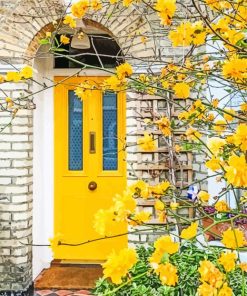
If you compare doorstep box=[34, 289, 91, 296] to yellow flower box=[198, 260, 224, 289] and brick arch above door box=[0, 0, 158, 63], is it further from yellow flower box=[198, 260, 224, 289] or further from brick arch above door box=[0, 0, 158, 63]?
yellow flower box=[198, 260, 224, 289]

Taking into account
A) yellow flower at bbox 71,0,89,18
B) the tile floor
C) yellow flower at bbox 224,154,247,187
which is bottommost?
the tile floor

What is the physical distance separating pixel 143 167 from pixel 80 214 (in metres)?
1.30

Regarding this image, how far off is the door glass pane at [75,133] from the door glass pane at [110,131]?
0.94 feet

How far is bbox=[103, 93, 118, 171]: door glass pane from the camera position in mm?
5414

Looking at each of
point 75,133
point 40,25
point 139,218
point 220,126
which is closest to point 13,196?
point 75,133

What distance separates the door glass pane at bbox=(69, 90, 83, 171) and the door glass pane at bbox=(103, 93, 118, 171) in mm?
287

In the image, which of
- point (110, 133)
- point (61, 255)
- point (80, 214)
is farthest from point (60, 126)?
point (61, 255)

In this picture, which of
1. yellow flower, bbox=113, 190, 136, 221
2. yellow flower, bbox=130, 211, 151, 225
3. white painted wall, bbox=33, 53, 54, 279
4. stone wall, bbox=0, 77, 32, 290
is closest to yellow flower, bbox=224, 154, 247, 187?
yellow flower, bbox=113, 190, 136, 221

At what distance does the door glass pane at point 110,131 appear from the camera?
541cm

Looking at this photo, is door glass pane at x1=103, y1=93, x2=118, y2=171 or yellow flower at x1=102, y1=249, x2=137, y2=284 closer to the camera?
yellow flower at x1=102, y1=249, x2=137, y2=284

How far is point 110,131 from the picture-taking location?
17.8 feet

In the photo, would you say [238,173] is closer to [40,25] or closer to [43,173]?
[40,25]

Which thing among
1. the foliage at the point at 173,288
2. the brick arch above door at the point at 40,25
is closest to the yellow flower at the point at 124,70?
the foliage at the point at 173,288

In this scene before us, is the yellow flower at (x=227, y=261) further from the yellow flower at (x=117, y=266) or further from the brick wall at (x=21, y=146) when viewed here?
the brick wall at (x=21, y=146)
